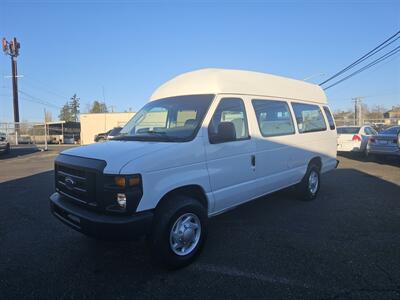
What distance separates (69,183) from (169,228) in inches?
53.7

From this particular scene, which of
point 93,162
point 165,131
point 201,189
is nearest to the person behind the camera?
point 93,162

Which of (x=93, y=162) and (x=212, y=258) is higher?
(x=93, y=162)

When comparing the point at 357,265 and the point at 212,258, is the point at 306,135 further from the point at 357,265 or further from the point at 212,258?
the point at 212,258

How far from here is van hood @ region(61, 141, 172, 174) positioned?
3.15 m

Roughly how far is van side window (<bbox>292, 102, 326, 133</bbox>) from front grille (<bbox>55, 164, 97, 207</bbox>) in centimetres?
414

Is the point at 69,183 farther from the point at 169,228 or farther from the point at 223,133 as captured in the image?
the point at 223,133

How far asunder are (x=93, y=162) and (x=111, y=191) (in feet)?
1.44

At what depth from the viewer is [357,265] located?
140 inches

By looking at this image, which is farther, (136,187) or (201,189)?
(201,189)

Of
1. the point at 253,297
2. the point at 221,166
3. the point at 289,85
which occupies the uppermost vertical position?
the point at 289,85

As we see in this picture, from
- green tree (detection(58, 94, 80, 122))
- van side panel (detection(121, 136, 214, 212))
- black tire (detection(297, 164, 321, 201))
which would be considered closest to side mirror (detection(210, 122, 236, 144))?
van side panel (detection(121, 136, 214, 212))

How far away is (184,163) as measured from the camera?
355 centimetres

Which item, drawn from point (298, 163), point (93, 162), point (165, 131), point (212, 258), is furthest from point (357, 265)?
point (93, 162)

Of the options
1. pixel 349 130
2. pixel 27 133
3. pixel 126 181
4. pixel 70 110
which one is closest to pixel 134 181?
pixel 126 181
